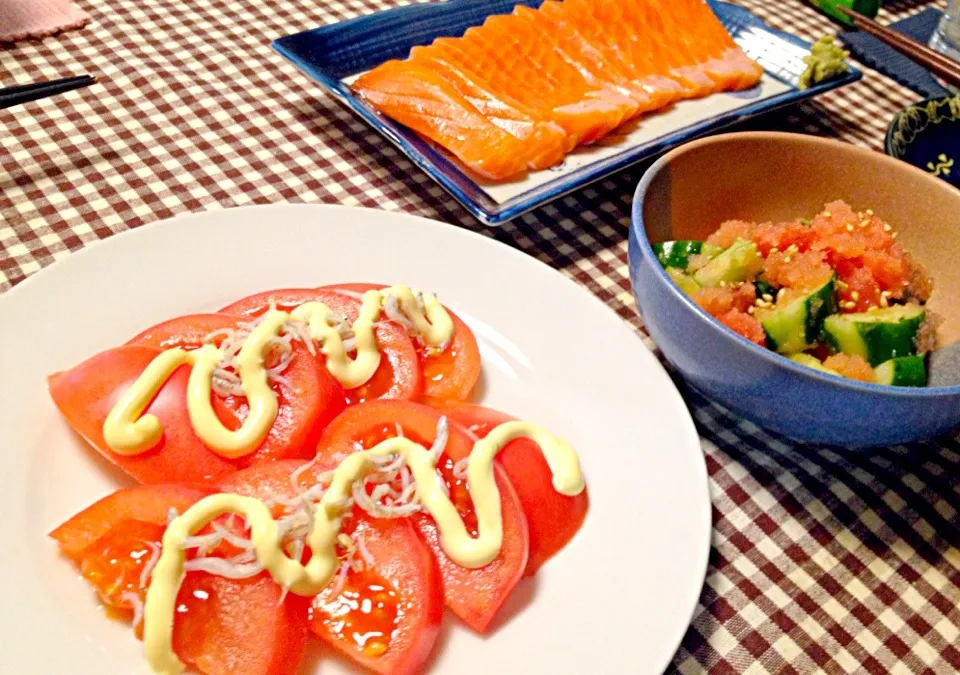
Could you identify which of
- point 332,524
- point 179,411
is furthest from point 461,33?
point 332,524

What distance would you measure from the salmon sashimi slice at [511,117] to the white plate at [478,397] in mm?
352

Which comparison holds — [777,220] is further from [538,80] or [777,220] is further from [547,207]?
[538,80]

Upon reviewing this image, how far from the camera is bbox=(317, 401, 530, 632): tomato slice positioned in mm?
981

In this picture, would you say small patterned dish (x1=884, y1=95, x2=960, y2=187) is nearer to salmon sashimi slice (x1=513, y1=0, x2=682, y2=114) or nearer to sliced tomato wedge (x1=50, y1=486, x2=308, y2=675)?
salmon sashimi slice (x1=513, y1=0, x2=682, y2=114)

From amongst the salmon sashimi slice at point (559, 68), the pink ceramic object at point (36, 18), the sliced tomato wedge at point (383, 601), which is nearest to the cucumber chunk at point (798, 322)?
the sliced tomato wedge at point (383, 601)

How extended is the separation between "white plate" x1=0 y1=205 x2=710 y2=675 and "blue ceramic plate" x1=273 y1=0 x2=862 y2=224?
0.76 feet

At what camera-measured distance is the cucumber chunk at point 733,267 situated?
1298 mm

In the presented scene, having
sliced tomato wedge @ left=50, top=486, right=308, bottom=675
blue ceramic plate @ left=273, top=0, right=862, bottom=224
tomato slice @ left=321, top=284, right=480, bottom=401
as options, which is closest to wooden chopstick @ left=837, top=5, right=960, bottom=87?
blue ceramic plate @ left=273, top=0, right=862, bottom=224

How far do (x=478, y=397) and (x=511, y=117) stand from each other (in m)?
0.75

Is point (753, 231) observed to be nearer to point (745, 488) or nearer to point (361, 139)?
point (745, 488)

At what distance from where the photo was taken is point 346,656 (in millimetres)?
953

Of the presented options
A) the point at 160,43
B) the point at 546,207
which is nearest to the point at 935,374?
the point at 546,207

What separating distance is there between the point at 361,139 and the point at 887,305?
3.88ft

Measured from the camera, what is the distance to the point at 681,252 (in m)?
1.36
